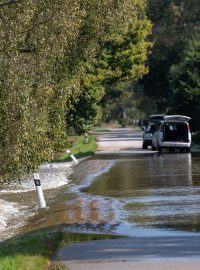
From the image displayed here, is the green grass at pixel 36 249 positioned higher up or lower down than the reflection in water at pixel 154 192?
higher up

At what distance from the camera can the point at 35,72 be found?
16.1 meters

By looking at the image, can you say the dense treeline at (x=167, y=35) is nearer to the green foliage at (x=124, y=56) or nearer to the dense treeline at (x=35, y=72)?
the green foliage at (x=124, y=56)

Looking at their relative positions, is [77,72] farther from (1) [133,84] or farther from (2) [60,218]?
(1) [133,84]

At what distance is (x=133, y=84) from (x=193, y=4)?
76.1 feet

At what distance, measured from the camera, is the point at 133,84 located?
87.5m

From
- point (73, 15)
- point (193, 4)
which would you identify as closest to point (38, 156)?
point (73, 15)

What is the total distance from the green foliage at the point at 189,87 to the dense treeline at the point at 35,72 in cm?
3285

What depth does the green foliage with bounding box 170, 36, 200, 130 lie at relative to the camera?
51250mm

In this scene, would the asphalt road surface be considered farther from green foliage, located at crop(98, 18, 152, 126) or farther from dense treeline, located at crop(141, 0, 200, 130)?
dense treeline, located at crop(141, 0, 200, 130)

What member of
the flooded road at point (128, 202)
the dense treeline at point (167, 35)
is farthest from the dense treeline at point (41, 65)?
the dense treeline at point (167, 35)

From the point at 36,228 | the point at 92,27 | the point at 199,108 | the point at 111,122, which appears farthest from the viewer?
the point at 111,122

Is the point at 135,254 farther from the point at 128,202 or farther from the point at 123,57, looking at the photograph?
the point at 123,57

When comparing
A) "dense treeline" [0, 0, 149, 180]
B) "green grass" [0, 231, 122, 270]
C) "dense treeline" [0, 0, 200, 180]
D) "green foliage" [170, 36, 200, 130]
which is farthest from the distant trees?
"green grass" [0, 231, 122, 270]

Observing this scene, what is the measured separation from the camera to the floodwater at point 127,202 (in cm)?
1412
